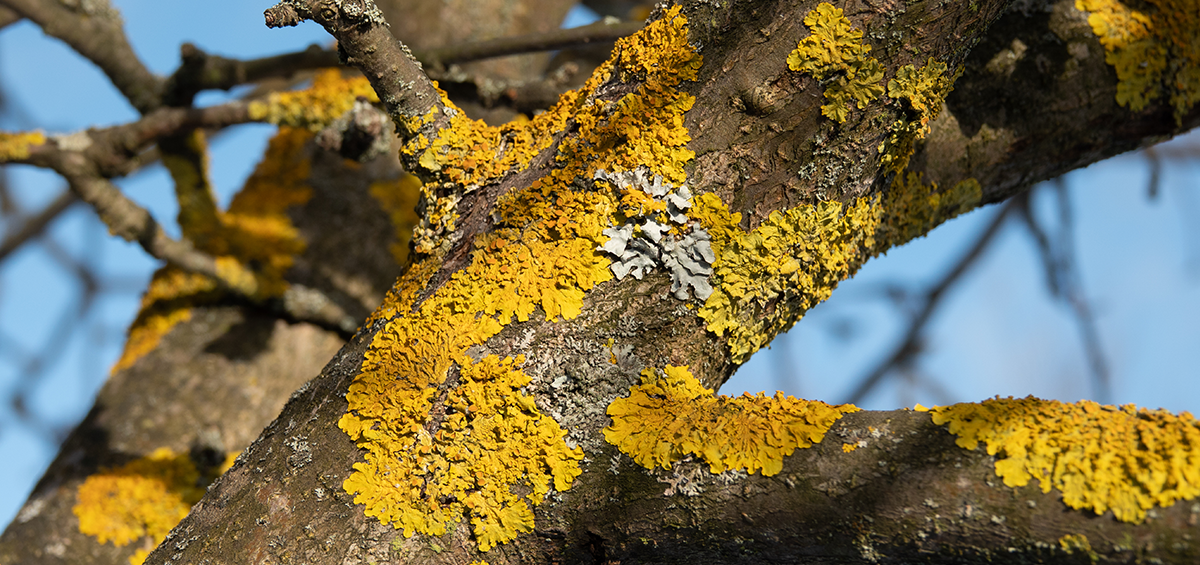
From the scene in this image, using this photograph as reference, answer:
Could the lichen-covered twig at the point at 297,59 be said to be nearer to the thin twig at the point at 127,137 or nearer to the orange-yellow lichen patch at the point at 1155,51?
the thin twig at the point at 127,137

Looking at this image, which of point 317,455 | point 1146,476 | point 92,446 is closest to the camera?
point 1146,476

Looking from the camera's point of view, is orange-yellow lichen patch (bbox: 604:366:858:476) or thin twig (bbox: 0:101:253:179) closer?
orange-yellow lichen patch (bbox: 604:366:858:476)

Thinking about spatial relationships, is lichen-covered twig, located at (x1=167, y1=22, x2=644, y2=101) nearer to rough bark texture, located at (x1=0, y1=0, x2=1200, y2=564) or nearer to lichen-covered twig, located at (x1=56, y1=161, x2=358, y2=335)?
lichen-covered twig, located at (x1=56, y1=161, x2=358, y2=335)

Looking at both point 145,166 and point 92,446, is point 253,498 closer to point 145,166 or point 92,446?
point 92,446

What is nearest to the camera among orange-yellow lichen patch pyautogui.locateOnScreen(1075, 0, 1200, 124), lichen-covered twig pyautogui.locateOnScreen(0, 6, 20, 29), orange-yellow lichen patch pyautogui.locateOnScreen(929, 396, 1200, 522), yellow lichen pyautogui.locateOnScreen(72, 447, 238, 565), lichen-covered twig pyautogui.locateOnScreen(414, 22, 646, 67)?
orange-yellow lichen patch pyautogui.locateOnScreen(929, 396, 1200, 522)

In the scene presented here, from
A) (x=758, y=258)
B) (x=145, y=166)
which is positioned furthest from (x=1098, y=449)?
(x=145, y=166)

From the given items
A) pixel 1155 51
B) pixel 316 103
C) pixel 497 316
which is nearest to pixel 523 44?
pixel 316 103

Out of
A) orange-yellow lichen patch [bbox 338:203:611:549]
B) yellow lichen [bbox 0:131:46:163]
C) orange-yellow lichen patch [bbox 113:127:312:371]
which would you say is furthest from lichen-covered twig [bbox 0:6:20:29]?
orange-yellow lichen patch [bbox 338:203:611:549]
